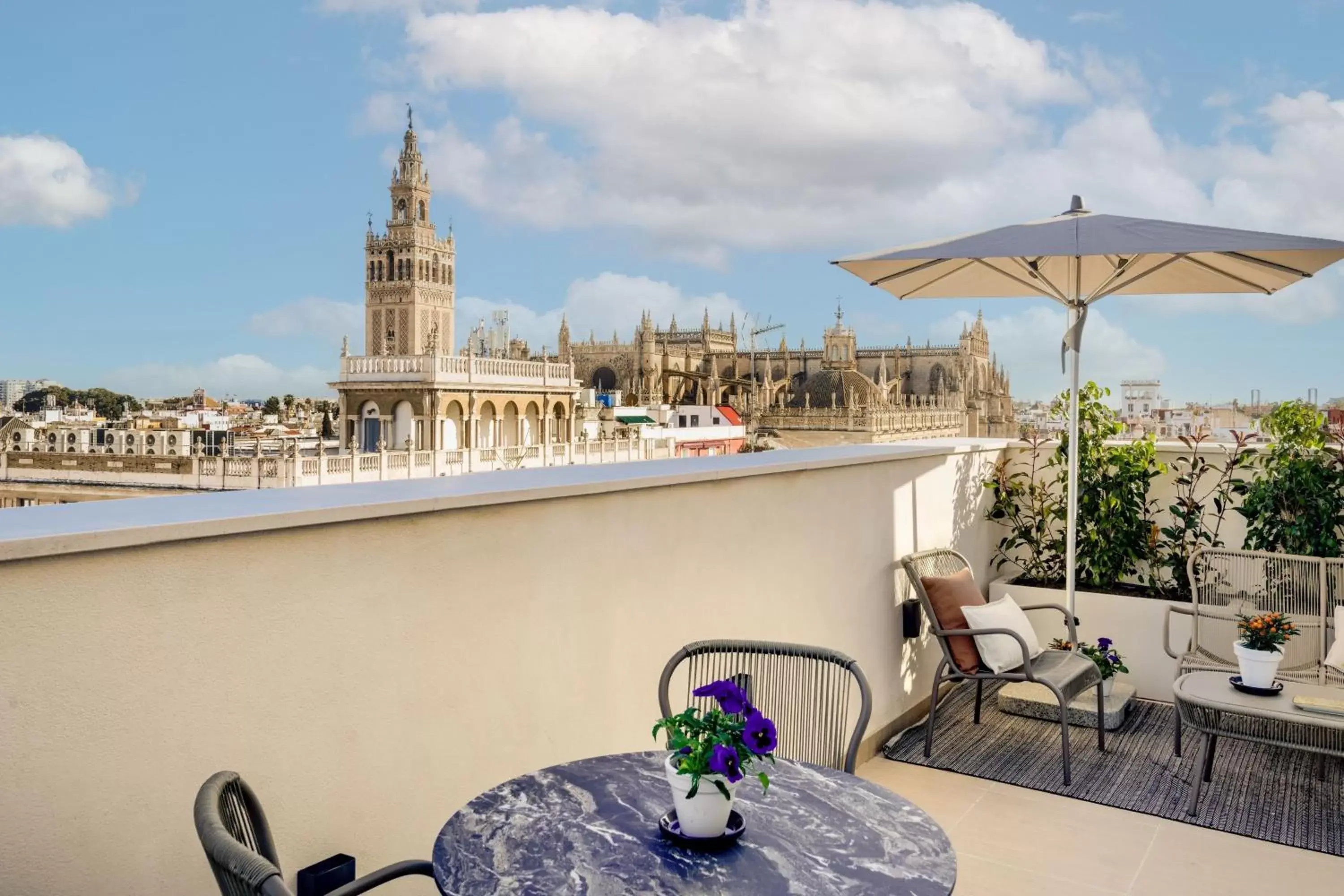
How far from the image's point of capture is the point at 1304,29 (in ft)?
82.7

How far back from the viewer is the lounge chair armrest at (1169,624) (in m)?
4.33

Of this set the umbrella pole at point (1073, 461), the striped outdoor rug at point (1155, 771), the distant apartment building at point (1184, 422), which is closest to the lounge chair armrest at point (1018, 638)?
the striped outdoor rug at point (1155, 771)

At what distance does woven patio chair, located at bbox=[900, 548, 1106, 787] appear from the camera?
11.8 ft

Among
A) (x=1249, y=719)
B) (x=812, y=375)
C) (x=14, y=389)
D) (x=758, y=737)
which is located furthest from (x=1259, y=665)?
(x=14, y=389)

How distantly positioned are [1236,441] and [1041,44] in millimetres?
56190

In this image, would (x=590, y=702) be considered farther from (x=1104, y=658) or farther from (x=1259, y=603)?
(x=1259, y=603)

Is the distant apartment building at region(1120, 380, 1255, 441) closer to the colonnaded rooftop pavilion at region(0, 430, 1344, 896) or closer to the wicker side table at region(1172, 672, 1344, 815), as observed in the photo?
the colonnaded rooftop pavilion at region(0, 430, 1344, 896)

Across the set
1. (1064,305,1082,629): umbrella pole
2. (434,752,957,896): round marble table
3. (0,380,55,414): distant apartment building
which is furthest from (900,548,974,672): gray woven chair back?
(0,380,55,414): distant apartment building

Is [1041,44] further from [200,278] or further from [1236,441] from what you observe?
[200,278]

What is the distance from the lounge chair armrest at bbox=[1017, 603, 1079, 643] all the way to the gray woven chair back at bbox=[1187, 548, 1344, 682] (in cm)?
49

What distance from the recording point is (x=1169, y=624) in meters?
4.51

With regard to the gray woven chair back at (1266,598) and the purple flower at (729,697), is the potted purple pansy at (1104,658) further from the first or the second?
the purple flower at (729,697)

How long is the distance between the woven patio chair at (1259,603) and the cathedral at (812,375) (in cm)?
5462

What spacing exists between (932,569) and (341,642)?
302 cm
